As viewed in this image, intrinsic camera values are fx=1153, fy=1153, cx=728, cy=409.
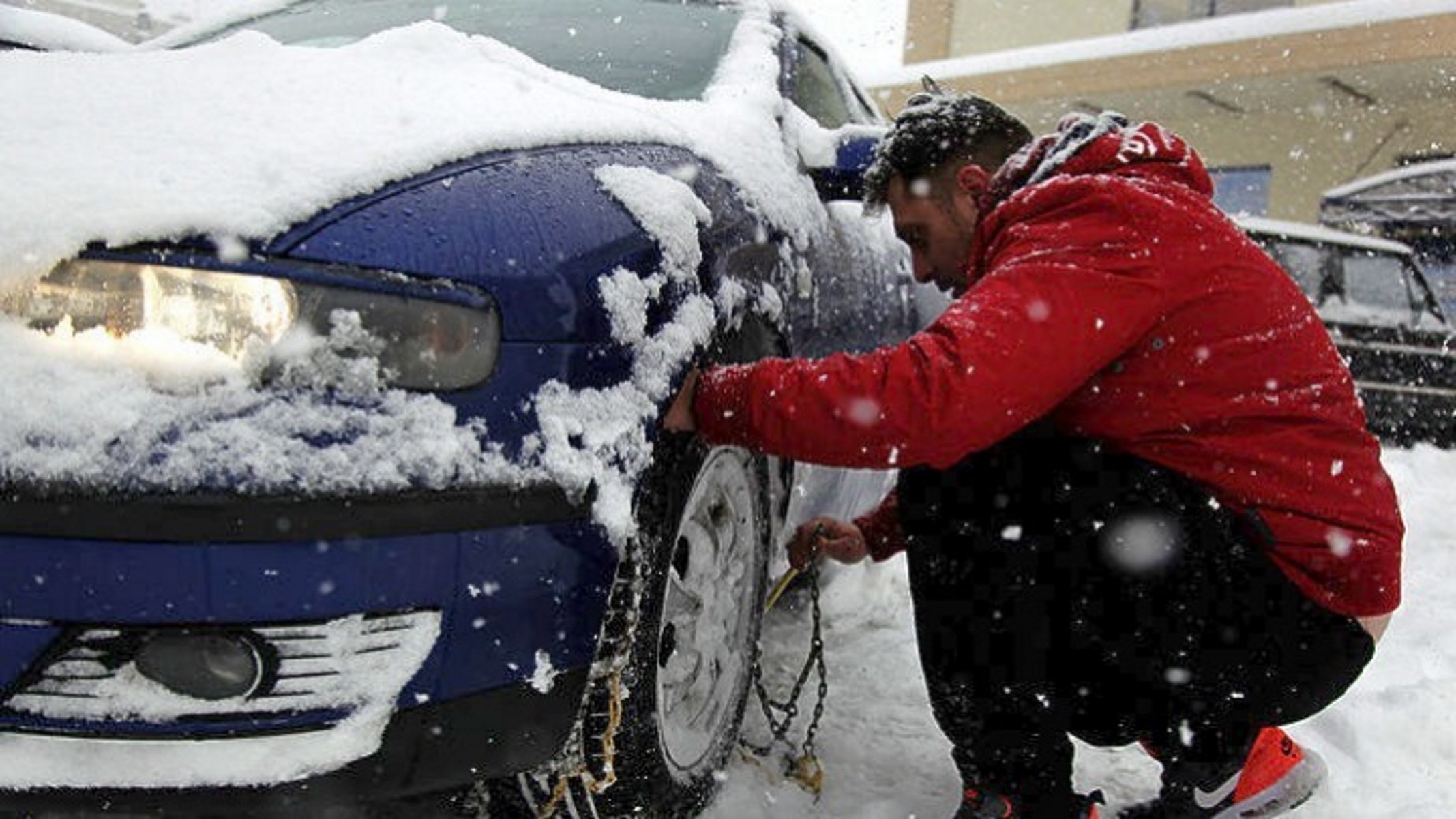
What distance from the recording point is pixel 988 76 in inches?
545

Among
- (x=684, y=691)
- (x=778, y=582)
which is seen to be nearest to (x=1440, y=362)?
(x=778, y=582)

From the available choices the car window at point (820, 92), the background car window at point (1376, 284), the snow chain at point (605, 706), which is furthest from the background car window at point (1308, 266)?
the snow chain at point (605, 706)

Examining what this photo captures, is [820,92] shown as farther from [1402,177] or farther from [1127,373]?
[1402,177]

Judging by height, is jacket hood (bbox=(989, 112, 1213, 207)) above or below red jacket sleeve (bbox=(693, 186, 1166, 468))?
above

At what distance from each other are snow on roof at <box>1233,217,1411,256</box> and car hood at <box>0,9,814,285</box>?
5721 mm

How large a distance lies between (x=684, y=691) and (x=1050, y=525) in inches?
24.2

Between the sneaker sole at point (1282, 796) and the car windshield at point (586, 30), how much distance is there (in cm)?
153

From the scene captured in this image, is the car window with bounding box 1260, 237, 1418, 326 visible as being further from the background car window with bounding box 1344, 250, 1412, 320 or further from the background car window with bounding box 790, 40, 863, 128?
the background car window with bounding box 790, 40, 863, 128

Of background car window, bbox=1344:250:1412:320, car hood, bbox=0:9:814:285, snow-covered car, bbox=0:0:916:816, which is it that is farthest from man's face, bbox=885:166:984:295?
background car window, bbox=1344:250:1412:320

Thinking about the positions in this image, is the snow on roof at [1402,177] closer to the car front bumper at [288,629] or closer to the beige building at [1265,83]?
the beige building at [1265,83]

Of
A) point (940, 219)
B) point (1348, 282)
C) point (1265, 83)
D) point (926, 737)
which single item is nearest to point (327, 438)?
point (940, 219)

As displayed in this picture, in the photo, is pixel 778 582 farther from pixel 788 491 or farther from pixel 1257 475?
pixel 1257 475

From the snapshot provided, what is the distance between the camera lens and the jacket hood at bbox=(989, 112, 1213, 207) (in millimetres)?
1606

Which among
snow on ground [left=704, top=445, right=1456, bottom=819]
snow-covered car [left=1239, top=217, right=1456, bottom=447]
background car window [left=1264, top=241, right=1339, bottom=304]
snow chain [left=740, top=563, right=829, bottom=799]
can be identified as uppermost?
snow chain [left=740, top=563, right=829, bottom=799]
